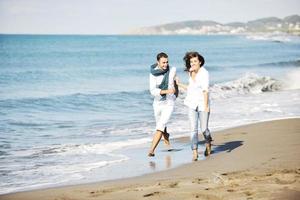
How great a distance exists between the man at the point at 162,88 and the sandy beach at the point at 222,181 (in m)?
1.03

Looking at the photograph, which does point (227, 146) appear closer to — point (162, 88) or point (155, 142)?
point (155, 142)

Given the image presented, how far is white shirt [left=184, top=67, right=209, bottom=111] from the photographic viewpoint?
8.32 m

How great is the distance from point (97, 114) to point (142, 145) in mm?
6464

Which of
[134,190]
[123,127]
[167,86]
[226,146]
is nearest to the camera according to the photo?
[134,190]

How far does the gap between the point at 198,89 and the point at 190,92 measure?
0.15m

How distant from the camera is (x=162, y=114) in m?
9.03

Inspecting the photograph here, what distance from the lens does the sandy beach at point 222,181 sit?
224 inches

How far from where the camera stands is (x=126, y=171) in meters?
7.88

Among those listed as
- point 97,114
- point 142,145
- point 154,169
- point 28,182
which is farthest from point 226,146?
point 97,114

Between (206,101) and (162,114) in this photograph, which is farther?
(162,114)

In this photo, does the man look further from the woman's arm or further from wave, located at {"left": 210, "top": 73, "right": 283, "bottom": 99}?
wave, located at {"left": 210, "top": 73, "right": 283, "bottom": 99}

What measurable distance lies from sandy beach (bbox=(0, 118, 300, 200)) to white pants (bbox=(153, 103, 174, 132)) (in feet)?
3.26

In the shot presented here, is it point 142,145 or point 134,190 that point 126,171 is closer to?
point 134,190

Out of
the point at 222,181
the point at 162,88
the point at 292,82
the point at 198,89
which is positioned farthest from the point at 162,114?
the point at 292,82
